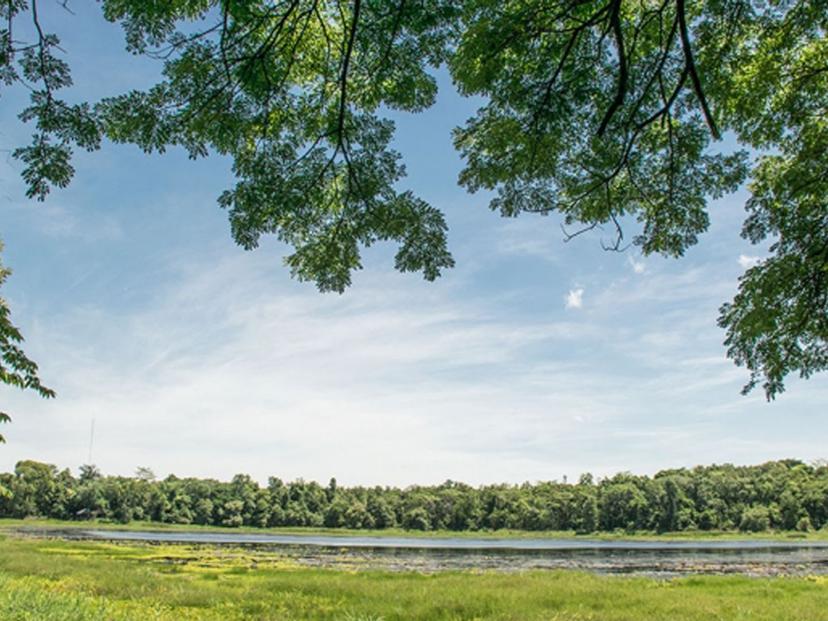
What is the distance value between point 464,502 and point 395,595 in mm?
117144

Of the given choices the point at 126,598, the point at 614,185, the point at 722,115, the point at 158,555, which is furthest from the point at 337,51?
A: the point at 158,555

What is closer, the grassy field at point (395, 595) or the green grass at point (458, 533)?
the grassy field at point (395, 595)

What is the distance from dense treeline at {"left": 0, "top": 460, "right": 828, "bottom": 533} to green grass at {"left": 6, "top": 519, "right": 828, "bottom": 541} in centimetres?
266

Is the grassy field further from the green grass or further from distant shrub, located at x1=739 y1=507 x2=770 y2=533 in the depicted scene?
distant shrub, located at x1=739 y1=507 x2=770 y2=533

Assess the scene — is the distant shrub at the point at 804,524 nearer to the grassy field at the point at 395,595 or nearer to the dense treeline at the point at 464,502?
the dense treeline at the point at 464,502

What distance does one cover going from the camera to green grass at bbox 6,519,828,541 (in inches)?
4031

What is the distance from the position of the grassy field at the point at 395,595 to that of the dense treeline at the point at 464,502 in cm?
9683

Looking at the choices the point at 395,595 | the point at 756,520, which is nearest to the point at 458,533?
the point at 756,520

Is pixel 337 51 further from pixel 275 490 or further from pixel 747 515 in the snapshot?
pixel 275 490

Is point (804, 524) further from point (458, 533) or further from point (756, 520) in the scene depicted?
point (458, 533)

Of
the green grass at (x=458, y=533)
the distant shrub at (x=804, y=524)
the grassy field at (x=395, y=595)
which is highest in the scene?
the grassy field at (x=395, y=595)

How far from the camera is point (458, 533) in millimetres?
128125

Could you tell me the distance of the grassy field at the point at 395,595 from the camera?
17.5 meters

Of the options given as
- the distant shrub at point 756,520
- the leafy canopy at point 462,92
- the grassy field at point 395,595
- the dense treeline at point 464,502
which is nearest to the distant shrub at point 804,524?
the dense treeline at point 464,502
